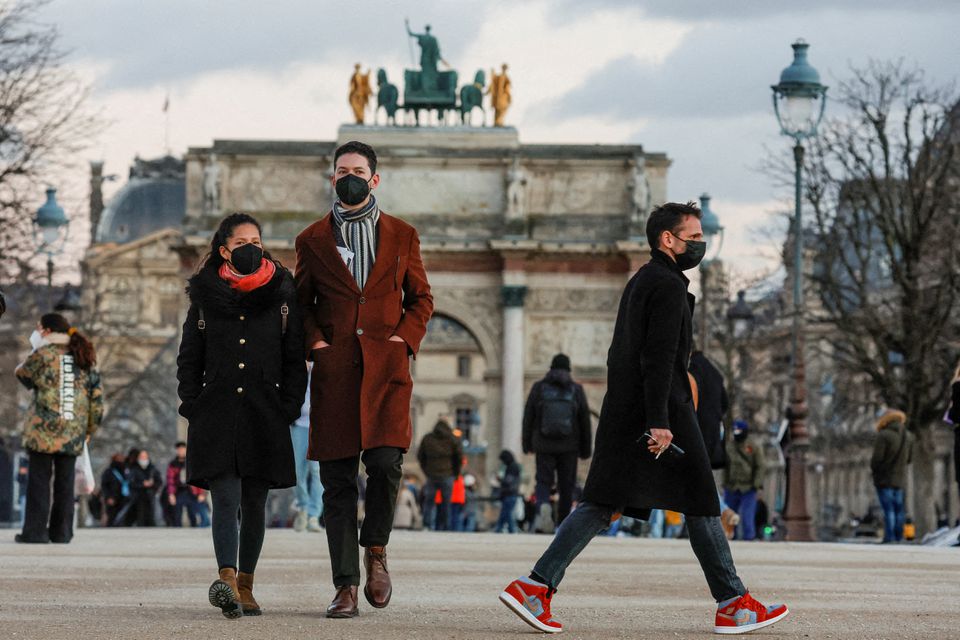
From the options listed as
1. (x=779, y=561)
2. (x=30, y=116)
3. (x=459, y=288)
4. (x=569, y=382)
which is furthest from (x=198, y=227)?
(x=779, y=561)

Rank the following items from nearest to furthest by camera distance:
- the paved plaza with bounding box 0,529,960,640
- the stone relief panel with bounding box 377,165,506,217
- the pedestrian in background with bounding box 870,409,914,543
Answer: the paved plaza with bounding box 0,529,960,640, the pedestrian in background with bounding box 870,409,914,543, the stone relief panel with bounding box 377,165,506,217

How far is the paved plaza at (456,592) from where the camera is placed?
10398 millimetres

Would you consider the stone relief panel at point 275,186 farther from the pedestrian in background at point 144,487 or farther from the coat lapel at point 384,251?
the coat lapel at point 384,251

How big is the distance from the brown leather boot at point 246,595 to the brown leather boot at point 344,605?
0.36 metres

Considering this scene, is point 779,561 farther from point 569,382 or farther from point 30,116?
point 30,116

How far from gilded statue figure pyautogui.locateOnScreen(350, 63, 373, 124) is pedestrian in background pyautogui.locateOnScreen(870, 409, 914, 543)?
112 ft

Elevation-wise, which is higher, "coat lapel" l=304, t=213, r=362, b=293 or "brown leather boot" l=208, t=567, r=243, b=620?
"coat lapel" l=304, t=213, r=362, b=293

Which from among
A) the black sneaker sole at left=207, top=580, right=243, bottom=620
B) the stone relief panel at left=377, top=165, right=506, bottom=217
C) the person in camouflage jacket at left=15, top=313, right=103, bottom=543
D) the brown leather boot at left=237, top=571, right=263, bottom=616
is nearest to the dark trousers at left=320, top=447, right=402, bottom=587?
the brown leather boot at left=237, top=571, right=263, bottom=616

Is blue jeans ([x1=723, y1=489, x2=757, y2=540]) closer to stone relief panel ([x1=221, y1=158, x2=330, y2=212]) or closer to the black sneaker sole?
the black sneaker sole

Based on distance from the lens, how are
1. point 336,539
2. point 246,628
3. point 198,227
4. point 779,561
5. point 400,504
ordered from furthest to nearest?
point 198,227
point 400,504
point 779,561
point 336,539
point 246,628

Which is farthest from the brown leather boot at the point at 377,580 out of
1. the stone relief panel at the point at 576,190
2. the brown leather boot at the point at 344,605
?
the stone relief panel at the point at 576,190

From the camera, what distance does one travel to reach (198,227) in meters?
58.6

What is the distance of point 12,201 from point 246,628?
2693cm

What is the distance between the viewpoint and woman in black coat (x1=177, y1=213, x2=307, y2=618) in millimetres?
10977
